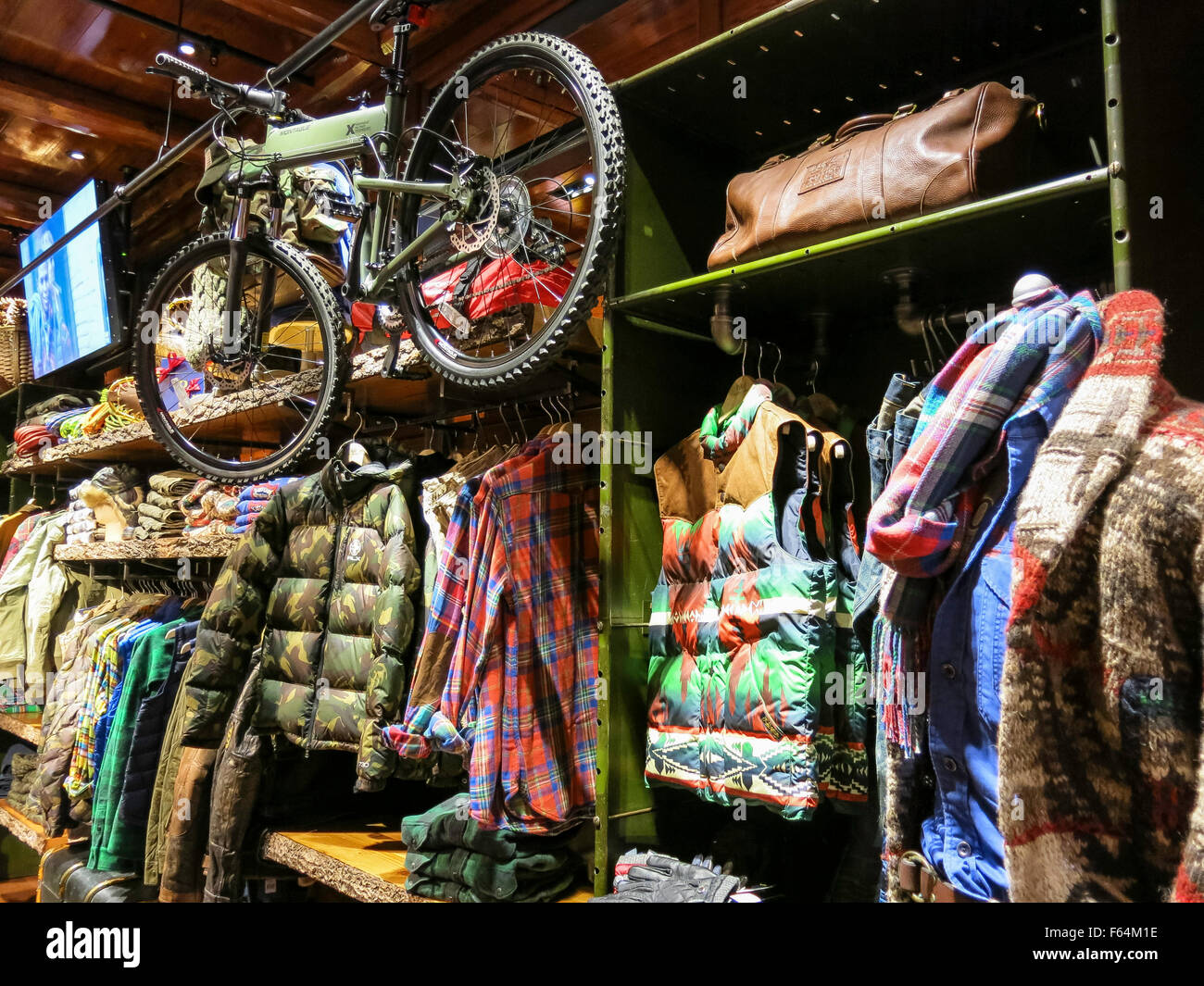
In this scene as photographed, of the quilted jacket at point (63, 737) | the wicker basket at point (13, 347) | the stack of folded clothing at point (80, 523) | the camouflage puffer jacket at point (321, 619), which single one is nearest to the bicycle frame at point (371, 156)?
the camouflage puffer jacket at point (321, 619)

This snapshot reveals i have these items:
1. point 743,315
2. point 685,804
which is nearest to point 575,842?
point 685,804

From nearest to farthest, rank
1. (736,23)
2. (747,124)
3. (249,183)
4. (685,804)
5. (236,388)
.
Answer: (685,804) < (747,124) < (736,23) < (249,183) < (236,388)

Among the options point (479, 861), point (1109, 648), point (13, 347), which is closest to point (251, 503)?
point (479, 861)

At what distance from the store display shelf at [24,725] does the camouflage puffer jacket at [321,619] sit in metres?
2.01

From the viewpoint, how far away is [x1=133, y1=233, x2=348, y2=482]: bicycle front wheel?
2729 mm

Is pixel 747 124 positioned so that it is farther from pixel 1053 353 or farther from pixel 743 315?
pixel 1053 353

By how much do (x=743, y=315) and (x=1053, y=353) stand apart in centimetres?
92

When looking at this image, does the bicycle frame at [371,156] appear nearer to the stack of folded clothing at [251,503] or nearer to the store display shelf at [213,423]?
the store display shelf at [213,423]

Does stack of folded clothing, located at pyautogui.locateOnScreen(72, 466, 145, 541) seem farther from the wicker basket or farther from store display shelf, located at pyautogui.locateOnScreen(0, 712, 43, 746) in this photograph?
the wicker basket

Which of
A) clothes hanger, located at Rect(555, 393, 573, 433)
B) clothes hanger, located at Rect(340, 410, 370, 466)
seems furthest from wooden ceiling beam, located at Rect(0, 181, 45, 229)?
clothes hanger, located at Rect(555, 393, 573, 433)

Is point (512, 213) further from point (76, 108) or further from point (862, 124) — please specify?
point (76, 108)

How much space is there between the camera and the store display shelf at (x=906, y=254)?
1.46 m

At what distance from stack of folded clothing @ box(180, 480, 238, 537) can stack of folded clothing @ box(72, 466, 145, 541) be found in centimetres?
40

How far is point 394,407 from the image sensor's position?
3.34 metres
